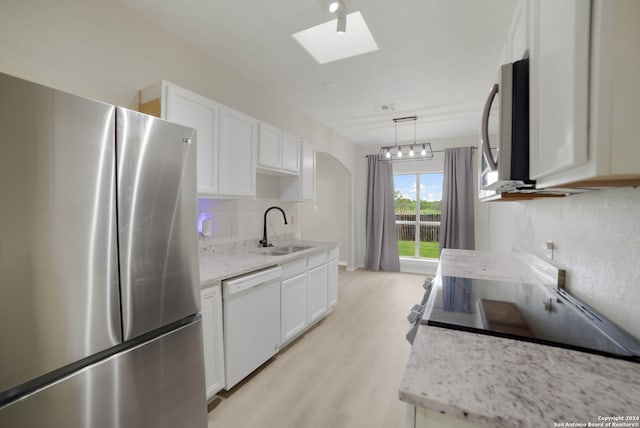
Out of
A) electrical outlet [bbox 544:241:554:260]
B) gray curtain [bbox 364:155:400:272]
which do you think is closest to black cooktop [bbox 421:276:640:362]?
electrical outlet [bbox 544:241:554:260]

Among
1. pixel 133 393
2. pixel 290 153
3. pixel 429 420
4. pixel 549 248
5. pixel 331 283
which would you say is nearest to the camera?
pixel 429 420

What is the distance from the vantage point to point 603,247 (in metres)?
1.00

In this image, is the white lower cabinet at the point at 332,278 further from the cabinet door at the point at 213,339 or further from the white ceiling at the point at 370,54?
the white ceiling at the point at 370,54

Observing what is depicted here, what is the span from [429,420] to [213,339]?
150 cm

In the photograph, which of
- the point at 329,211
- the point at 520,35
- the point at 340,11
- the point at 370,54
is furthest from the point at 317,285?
the point at 329,211

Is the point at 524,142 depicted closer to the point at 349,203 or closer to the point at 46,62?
the point at 46,62

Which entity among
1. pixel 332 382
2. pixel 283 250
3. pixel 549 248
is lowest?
pixel 332 382

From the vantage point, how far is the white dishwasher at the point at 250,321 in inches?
71.9

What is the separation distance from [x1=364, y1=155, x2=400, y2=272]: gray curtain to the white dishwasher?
3685mm

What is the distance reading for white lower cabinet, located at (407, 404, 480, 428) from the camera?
56cm

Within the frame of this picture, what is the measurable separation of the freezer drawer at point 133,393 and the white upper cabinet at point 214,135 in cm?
110

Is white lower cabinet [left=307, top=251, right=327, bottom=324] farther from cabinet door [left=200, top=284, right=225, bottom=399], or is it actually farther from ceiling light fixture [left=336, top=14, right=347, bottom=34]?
ceiling light fixture [left=336, top=14, right=347, bottom=34]

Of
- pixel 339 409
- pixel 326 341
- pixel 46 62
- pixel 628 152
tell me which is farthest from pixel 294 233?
pixel 628 152

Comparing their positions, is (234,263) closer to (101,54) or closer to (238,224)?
(238,224)
